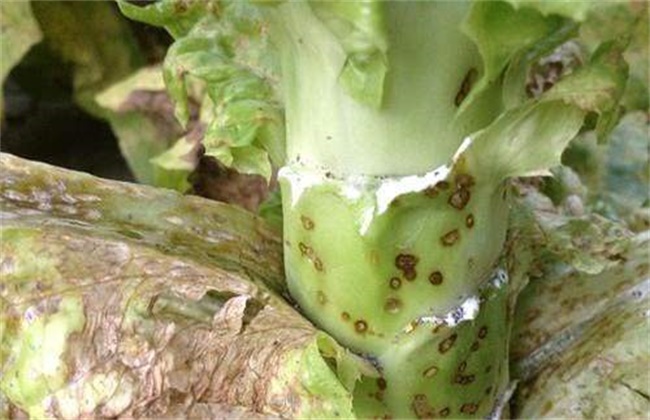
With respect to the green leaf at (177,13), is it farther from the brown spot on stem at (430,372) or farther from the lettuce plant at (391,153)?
the brown spot on stem at (430,372)

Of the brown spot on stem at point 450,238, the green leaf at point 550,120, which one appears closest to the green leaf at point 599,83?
the green leaf at point 550,120

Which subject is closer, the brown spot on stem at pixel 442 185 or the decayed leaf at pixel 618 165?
the brown spot on stem at pixel 442 185

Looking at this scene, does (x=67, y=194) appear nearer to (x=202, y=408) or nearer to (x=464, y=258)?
(x=202, y=408)

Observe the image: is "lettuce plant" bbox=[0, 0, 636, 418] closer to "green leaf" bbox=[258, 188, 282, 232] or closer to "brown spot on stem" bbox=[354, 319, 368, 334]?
"brown spot on stem" bbox=[354, 319, 368, 334]

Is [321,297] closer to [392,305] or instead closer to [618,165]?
[392,305]

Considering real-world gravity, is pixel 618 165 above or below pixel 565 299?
below

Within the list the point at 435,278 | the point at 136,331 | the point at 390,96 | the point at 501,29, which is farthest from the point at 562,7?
the point at 136,331

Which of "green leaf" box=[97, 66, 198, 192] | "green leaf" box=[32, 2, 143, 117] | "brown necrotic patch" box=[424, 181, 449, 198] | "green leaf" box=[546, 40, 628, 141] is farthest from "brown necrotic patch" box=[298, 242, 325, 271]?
"green leaf" box=[32, 2, 143, 117]
